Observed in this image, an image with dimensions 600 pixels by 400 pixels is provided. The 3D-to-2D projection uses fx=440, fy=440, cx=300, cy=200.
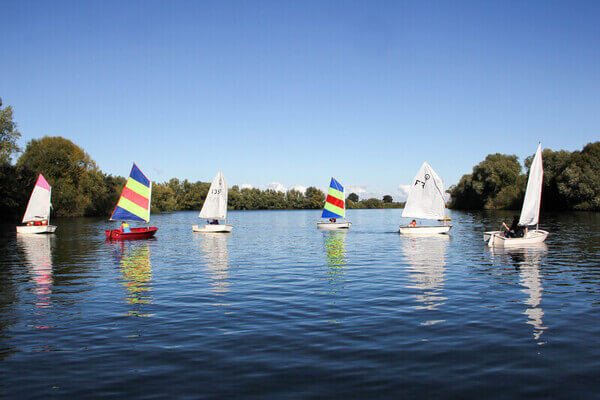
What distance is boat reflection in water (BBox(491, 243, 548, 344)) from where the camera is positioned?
13.2 metres

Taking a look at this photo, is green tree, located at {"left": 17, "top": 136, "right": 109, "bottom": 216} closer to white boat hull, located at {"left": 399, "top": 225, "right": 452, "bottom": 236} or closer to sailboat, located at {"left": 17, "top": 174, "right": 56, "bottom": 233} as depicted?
sailboat, located at {"left": 17, "top": 174, "right": 56, "bottom": 233}

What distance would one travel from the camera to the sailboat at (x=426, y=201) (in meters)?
48.4

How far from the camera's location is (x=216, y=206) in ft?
190

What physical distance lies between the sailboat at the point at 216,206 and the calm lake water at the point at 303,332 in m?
31.8

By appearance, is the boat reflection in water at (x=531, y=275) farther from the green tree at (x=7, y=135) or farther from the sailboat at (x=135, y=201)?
the green tree at (x=7, y=135)

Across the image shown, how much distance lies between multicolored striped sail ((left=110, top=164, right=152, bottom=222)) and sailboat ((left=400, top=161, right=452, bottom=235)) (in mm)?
28423

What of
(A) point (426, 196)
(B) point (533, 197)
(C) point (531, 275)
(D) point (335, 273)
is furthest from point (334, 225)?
(C) point (531, 275)

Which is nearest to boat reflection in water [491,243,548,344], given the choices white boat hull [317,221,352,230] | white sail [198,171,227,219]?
white boat hull [317,221,352,230]

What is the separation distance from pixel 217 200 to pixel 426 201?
2630 centimetres

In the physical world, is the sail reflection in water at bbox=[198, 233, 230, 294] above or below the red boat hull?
below

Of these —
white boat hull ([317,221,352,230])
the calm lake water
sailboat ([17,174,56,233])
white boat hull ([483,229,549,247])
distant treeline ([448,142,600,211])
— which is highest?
distant treeline ([448,142,600,211])

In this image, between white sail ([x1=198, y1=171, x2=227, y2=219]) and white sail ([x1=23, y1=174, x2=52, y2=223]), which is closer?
white sail ([x1=23, y1=174, x2=52, y2=223])

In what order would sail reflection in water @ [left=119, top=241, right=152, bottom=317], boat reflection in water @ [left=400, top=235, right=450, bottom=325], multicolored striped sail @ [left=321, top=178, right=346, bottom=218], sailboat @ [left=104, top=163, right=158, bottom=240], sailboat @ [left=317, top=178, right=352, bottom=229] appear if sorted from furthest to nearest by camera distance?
multicolored striped sail @ [left=321, top=178, right=346, bottom=218] → sailboat @ [left=317, top=178, right=352, bottom=229] → sailboat @ [left=104, top=163, right=158, bottom=240] → sail reflection in water @ [left=119, top=241, right=152, bottom=317] → boat reflection in water @ [left=400, top=235, right=450, bottom=325]

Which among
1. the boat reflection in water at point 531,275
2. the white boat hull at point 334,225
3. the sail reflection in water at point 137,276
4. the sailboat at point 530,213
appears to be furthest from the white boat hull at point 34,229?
the boat reflection in water at point 531,275
